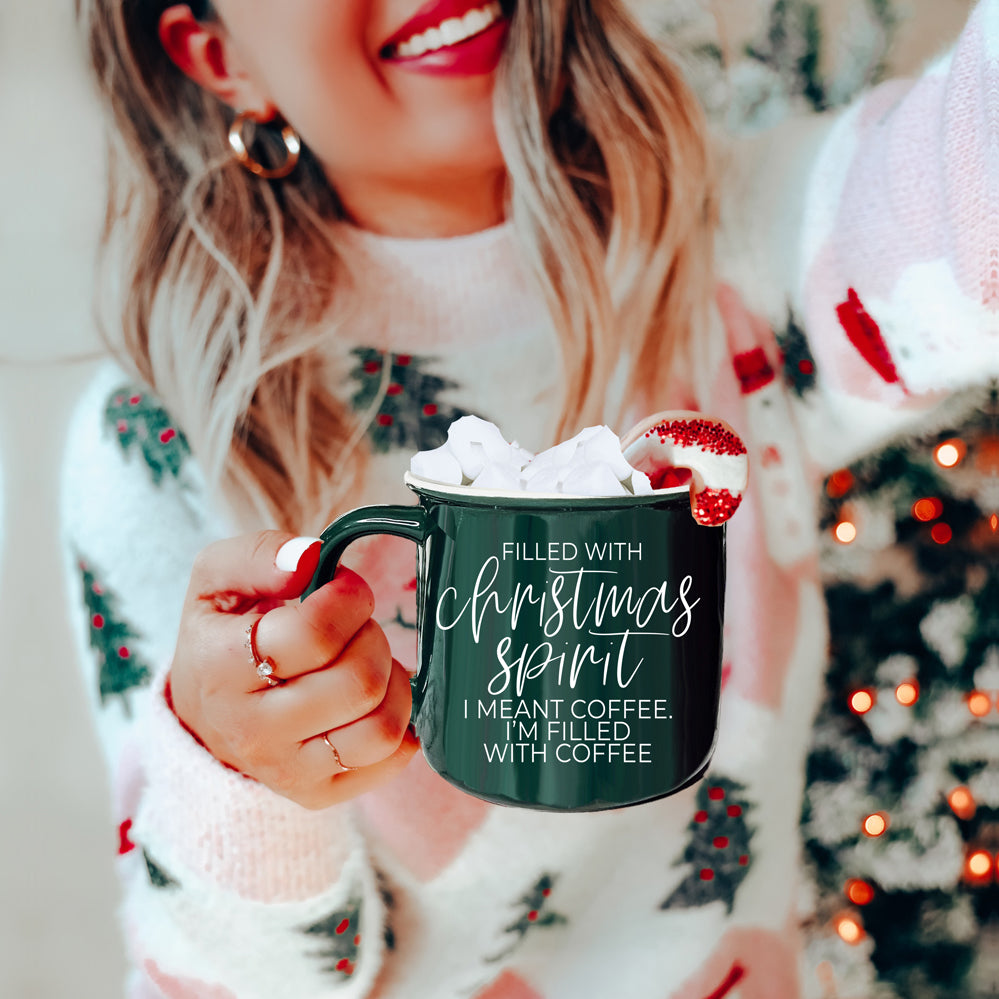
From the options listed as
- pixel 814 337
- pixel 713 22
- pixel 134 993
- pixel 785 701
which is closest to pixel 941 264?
pixel 814 337

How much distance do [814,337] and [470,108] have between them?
37 cm

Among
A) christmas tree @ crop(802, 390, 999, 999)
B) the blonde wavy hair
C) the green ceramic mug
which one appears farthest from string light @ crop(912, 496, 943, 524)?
the green ceramic mug

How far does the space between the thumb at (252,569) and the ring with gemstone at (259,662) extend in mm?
32

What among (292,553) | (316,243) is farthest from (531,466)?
(316,243)

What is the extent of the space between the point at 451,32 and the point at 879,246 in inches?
16.3

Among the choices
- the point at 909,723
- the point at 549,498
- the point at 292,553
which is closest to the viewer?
the point at 549,498

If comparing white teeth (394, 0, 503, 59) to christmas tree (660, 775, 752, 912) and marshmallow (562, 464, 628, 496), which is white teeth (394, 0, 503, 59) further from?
christmas tree (660, 775, 752, 912)

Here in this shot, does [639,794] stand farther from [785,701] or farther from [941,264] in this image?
[941,264]

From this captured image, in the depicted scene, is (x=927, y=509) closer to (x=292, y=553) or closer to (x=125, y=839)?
(x=292, y=553)

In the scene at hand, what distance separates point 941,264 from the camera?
0.77m

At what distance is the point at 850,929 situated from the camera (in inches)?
33.7

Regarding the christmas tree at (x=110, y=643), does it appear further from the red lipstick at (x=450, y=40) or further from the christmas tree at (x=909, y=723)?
the christmas tree at (x=909, y=723)

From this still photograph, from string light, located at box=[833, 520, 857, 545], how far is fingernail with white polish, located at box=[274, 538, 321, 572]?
0.49m

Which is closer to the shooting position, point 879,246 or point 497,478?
point 497,478
